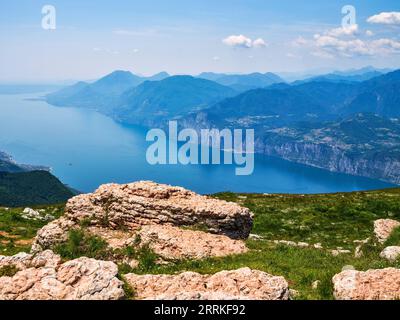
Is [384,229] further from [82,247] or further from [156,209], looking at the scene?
[82,247]

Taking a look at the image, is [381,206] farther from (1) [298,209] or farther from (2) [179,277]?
(2) [179,277]

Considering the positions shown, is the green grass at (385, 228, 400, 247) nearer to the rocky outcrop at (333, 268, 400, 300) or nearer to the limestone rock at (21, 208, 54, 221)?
the rocky outcrop at (333, 268, 400, 300)

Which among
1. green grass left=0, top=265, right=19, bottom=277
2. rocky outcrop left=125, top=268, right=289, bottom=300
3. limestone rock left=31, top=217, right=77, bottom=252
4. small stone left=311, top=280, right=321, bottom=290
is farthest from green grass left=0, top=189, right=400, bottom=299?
green grass left=0, top=265, right=19, bottom=277

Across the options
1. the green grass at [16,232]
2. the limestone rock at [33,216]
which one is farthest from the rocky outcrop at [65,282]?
the limestone rock at [33,216]

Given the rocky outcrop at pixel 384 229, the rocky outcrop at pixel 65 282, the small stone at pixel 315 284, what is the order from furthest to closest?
1. the rocky outcrop at pixel 384 229
2. the small stone at pixel 315 284
3. the rocky outcrop at pixel 65 282

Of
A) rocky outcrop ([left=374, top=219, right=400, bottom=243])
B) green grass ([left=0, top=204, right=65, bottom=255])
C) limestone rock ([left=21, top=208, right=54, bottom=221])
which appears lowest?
limestone rock ([left=21, top=208, right=54, bottom=221])

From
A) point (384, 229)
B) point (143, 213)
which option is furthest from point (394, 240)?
point (143, 213)

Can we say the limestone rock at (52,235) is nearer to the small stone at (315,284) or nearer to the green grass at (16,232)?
the green grass at (16,232)
